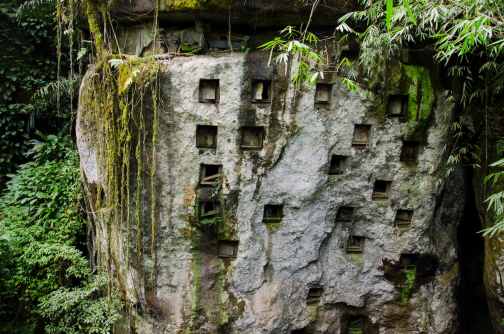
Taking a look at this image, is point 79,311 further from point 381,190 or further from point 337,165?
point 381,190

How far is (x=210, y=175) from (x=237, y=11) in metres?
2.22

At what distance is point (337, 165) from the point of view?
4672mm

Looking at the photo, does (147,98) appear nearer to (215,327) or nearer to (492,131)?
(215,327)

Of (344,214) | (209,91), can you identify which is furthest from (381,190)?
(209,91)

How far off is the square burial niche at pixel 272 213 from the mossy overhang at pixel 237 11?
2.56m

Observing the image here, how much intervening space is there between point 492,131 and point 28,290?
751 cm

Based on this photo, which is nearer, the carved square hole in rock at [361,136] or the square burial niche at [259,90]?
the square burial niche at [259,90]

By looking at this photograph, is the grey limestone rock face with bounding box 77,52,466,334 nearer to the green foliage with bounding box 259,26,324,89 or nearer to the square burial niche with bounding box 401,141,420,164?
the square burial niche with bounding box 401,141,420,164

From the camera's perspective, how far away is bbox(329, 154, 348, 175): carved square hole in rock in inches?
181

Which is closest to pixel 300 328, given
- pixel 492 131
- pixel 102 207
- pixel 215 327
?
pixel 215 327

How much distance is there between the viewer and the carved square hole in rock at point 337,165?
4.60 m

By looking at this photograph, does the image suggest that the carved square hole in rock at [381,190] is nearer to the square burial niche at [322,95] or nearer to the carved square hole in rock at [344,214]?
the carved square hole in rock at [344,214]

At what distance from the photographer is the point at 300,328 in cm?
477

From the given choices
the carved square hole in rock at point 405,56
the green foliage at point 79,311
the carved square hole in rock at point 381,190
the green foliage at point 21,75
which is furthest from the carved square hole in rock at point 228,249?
the green foliage at point 21,75
